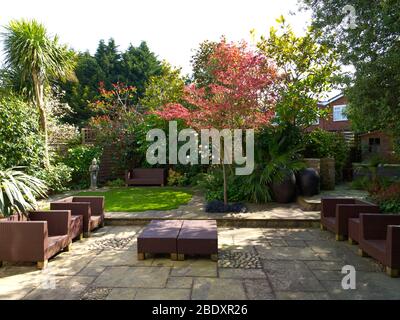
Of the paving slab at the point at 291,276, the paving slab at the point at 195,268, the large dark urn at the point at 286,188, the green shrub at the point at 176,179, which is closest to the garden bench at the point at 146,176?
the green shrub at the point at 176,179

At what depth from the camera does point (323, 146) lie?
30.4ft

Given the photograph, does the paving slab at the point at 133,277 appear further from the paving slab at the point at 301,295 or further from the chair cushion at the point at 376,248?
the chair cushion at the point at 376,248

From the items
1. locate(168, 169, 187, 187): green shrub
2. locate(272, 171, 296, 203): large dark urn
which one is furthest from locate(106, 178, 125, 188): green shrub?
locate(272, 171, 296, 203): large dark urn

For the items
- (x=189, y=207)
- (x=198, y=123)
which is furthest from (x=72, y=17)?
(x=189, y=207)

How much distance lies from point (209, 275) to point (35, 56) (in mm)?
7909

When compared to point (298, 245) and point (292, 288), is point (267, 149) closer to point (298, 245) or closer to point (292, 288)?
point (298, 245)

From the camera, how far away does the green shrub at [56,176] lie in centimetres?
851

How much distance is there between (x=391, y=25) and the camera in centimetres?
448

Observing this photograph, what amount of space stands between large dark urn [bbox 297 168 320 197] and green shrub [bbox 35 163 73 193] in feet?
22.3

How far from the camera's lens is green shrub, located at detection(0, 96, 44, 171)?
7324 millimetres

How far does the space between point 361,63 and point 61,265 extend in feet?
18.1

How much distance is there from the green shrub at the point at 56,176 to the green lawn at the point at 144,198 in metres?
0.90

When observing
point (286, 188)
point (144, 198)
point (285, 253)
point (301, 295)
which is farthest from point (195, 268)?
point (144, 198)

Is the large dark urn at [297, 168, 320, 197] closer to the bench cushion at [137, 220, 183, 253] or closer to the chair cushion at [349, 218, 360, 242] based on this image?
the chair cushion at [349, 218, 360, 242]
